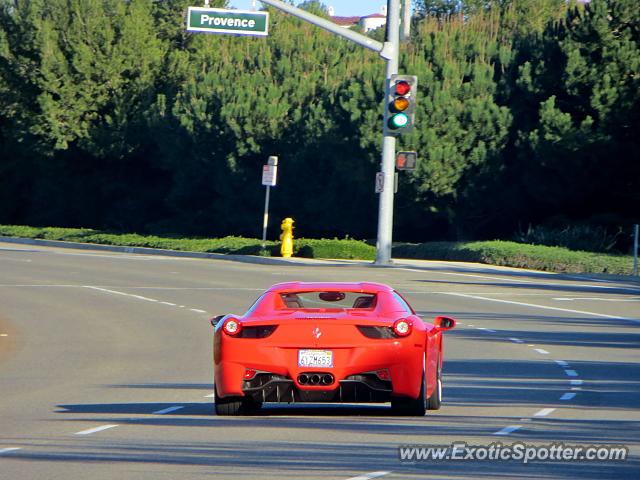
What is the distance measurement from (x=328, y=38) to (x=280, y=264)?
19.9 metres

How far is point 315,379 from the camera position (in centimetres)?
1106

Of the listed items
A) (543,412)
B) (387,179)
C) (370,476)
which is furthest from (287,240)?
(370,476)

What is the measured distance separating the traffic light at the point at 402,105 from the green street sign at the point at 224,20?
162 inches

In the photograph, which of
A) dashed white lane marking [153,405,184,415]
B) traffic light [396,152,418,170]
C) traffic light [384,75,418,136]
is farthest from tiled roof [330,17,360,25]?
dashed white lane marking [153,405,184,415]

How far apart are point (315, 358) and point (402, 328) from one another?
32.7 inches

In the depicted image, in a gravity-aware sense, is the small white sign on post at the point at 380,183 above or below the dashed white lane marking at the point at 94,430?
above

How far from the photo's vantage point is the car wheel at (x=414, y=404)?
36.9ft

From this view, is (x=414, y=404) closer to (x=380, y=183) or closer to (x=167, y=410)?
(x=167, y=410)

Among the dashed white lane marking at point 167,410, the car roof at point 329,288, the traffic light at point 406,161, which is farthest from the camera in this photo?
the traffic light at point 406,161

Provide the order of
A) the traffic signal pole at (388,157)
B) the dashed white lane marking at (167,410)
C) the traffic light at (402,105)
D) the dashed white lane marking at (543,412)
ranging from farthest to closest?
the traffic signal pole at (388,157) → the traffic light at (402,105) → the dashed white lane marking at (167,410) → the dashed white lane marking at (543,412)

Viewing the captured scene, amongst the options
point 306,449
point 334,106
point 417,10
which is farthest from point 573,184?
point 417,10

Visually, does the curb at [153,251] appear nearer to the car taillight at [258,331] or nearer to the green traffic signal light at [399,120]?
the green traffic signal light at [399,120]

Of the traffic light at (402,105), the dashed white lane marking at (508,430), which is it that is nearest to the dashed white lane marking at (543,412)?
the dashed white lane marking at (508,430)

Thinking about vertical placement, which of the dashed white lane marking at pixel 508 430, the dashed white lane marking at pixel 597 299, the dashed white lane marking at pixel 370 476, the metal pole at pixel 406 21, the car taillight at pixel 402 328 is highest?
the metal pole at pixel 406 21
